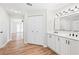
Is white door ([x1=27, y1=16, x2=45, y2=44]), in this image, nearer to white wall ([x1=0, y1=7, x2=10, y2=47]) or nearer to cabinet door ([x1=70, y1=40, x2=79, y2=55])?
white wall ([x1=0, y1=7, x2=10, y2=47])

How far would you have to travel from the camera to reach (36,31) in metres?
3.48

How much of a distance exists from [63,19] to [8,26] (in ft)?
4.77

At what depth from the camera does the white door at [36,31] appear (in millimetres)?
3303

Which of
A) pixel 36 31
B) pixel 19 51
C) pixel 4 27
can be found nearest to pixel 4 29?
pixel 4 27

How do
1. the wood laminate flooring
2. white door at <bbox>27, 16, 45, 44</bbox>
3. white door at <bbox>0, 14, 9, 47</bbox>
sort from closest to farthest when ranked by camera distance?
the wood laminate flooring < white door at <bbox>0, 14, 9, 47</bbox> < white door at <bbox>27, 16, 45, 44</bbox>

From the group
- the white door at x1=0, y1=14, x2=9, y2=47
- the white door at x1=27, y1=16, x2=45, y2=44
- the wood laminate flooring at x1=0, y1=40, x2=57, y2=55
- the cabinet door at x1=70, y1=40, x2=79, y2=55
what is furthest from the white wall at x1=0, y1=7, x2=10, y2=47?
the cabinet door at x1=70, y1=40, x2=79, y2=55

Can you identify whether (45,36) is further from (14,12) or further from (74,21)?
(14,12)

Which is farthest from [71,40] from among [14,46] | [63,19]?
[14,46]

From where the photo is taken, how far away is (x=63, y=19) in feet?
8.17

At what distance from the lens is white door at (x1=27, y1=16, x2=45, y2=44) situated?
3.30 metres

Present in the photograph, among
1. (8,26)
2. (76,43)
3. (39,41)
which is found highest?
(8,26)

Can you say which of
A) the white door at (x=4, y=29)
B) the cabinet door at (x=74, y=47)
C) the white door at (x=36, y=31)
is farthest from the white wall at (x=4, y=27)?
the cabinet door at (x=74, y=47)

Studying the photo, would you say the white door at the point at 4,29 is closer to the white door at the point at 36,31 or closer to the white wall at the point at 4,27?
the white wall at the point at 4,27
